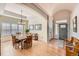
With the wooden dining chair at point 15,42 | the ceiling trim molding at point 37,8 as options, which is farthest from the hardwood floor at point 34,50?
the ceiling trim molding at point 37,8

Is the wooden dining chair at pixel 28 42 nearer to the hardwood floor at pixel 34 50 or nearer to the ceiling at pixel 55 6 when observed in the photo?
the hardwood floor at pixel 34 50

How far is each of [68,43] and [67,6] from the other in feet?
2.91

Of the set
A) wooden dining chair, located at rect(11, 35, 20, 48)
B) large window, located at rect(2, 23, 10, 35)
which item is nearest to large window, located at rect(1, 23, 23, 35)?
large window, located at rect(2, 23, 10, 35)

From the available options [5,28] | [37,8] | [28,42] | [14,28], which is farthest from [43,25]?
[5,28]

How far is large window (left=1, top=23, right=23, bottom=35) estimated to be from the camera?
2330 mm

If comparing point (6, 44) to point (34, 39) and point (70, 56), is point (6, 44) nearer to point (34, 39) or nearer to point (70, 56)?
point (34, 39)

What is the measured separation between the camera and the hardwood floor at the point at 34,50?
7.61ft

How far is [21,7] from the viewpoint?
235cm

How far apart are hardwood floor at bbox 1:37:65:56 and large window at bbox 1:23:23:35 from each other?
0.75 ft

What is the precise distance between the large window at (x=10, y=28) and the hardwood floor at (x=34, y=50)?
23 centimetres

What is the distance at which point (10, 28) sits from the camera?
2.41 meters

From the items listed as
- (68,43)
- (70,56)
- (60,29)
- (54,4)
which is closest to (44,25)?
(60,29)

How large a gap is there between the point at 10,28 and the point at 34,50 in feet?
2.65

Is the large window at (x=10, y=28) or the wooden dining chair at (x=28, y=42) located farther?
the wooden dining chair at (x=28, y=42)
